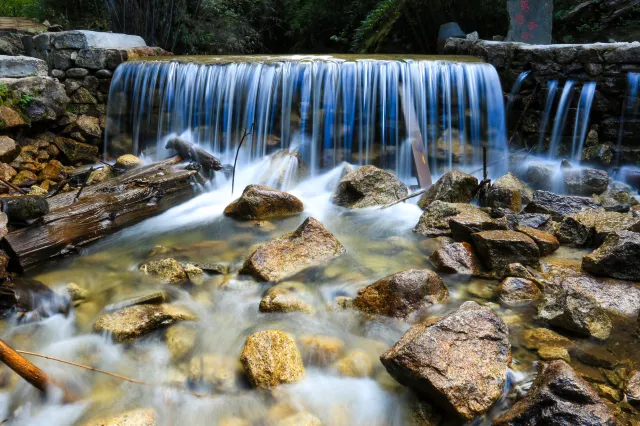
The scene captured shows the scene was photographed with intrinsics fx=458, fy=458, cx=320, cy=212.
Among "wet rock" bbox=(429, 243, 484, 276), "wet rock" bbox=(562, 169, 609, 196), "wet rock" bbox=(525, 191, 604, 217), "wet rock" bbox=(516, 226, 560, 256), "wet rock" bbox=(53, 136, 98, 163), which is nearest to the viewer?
"wet rock" bbox=(429, 243, 484, 276)

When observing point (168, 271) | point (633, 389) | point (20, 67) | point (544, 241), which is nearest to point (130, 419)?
point (168, 271)

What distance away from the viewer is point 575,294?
3260 millimetres

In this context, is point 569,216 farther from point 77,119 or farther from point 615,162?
point 77,119

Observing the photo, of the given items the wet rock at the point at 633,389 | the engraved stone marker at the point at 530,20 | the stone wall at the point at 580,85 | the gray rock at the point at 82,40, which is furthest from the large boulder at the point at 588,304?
the gray rock at the point at 82,40

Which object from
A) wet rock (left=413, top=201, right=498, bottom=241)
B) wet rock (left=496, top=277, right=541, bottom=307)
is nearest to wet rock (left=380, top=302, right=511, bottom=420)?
wet rock (left=496, top=277, right=541, bottom=307)

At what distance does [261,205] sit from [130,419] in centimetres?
318

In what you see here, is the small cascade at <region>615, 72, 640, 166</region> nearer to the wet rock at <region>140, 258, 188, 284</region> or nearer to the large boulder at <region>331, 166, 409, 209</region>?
the large boulder at <region>331, 166, 409, 209</region>

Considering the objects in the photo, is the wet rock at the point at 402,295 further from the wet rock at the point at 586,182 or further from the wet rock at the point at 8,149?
the wet rock at the point at 8,149

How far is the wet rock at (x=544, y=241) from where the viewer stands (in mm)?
4387

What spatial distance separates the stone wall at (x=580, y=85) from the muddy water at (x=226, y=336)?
149 inches

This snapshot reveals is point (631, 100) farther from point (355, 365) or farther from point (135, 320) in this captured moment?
point (135, 320)

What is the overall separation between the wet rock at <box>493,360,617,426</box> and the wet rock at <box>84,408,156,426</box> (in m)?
1.88

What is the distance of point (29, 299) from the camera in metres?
3.56

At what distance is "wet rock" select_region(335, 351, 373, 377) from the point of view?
2943 millimetres
